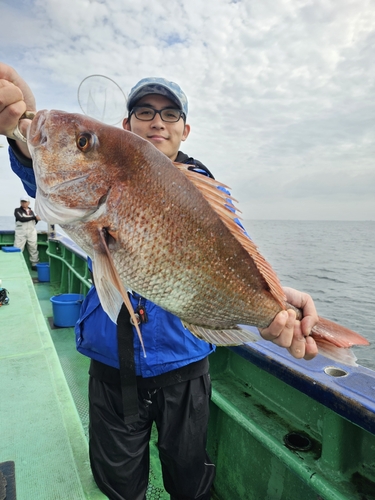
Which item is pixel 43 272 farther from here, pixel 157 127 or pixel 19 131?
pixel 19 131

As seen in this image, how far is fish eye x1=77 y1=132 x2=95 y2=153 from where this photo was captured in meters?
1.40

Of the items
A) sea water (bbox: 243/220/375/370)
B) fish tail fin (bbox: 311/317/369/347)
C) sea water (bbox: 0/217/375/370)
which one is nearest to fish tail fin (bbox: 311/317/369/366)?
fish tail fin (bbox: 311/317/369/347)

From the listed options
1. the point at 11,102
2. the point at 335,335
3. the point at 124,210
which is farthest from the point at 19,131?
the point at 335,335

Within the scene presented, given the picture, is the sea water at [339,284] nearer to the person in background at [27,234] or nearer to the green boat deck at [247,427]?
the green boat deck at [247,427]

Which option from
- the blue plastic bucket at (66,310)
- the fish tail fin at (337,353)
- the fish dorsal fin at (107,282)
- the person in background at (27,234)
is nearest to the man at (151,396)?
the fish tail fin at (337,353)

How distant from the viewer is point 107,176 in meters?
1.40

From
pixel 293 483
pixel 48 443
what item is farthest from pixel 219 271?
pixel 293 483

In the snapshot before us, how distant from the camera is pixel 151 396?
2.04m

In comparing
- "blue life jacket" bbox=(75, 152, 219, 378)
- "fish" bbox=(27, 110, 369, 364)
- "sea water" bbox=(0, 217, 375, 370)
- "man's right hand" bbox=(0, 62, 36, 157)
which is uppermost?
"man's right hand" bbox=(0, 62, 36, 157)

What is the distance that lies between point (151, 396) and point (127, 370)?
27cm

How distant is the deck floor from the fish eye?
5.10ft

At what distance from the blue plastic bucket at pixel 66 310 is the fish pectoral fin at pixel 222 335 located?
4939mm

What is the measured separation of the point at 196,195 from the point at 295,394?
1.76m

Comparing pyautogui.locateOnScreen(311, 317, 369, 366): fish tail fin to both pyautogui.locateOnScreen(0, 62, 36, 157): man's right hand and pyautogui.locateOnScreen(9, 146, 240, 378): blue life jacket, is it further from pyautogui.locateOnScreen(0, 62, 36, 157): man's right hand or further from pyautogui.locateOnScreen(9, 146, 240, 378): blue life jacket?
pyautogui.locateOnScreen(0, 62, 36, 157): man's right hand
